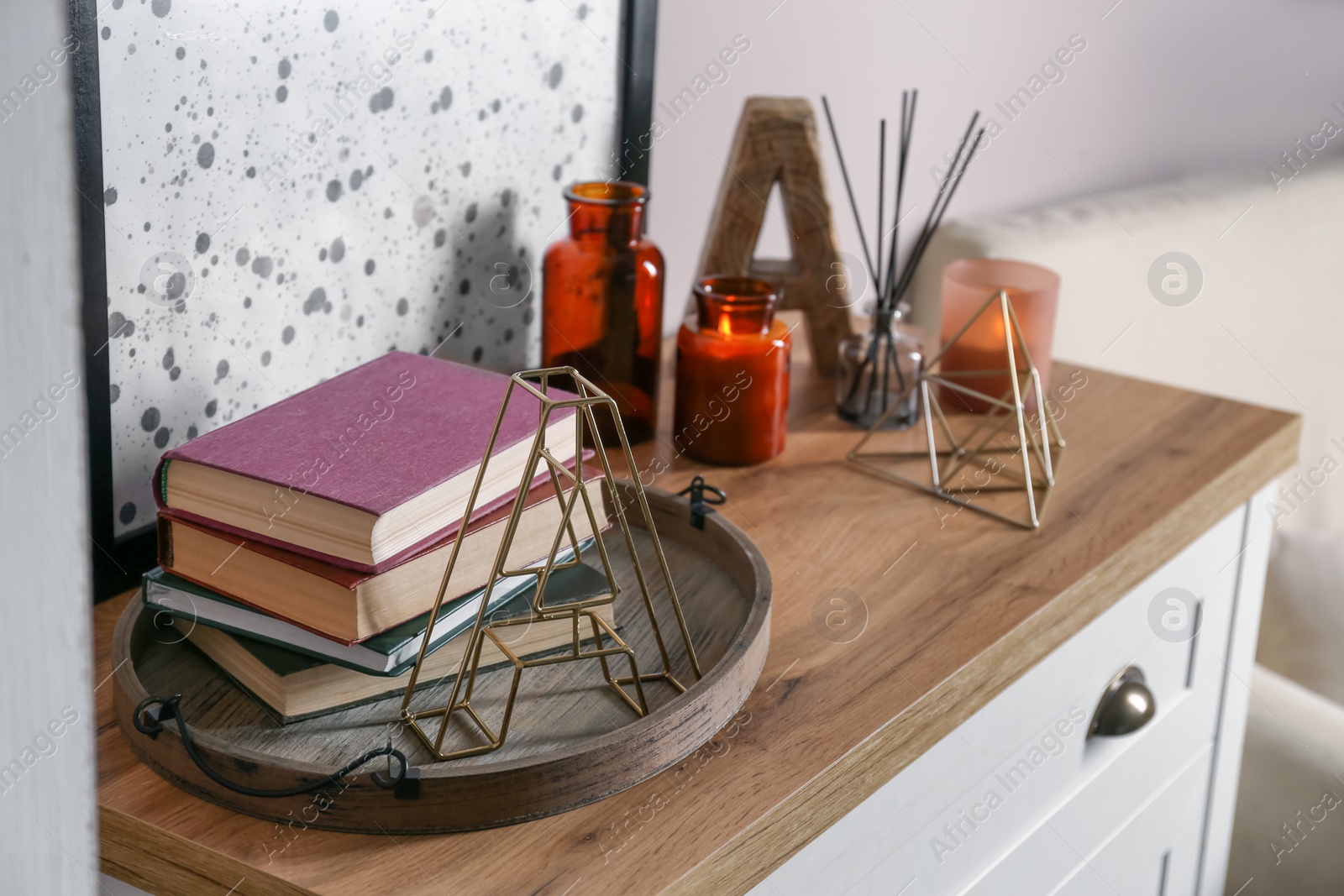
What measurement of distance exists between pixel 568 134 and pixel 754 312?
25 cm

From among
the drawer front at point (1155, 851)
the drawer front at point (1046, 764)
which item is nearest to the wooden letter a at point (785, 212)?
the drawer front at point (1046, 764)

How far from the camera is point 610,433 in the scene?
90 cm

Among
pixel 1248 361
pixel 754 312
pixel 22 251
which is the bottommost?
pixel 1248 361

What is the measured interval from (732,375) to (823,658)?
0.28m

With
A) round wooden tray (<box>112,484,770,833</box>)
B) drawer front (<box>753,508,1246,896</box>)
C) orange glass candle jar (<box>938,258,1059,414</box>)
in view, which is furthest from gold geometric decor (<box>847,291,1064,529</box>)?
round wooden tray (<box>112,484,770,833</box>)

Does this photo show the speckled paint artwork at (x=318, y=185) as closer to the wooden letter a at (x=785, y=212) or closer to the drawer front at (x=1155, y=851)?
the wooden letter a at (x=785, y=212)

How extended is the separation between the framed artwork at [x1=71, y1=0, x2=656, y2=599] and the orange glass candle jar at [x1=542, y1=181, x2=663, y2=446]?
81mm

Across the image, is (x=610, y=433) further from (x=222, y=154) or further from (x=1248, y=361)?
(x=1248, y=361)

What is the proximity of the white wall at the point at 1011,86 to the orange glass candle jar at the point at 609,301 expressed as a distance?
311 millimetres

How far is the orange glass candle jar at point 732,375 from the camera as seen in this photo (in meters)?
0.86

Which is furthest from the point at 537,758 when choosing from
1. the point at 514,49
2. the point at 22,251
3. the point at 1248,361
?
the point at 1248,361

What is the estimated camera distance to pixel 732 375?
869 mm

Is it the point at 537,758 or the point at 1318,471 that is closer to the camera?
the point at 537,758

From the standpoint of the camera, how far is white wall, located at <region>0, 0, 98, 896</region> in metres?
0.28
